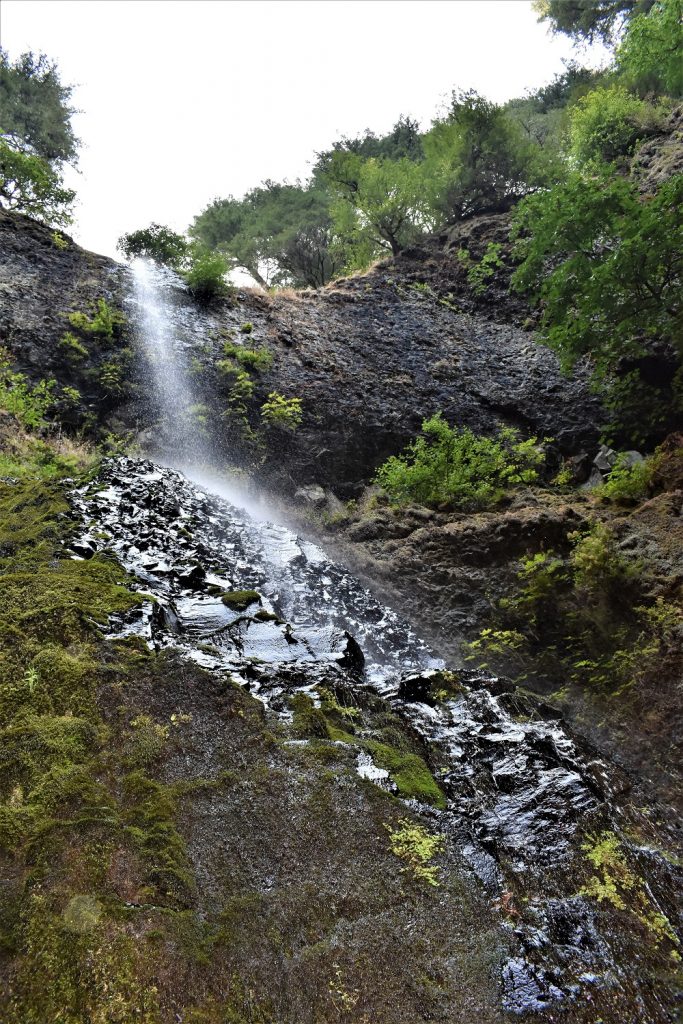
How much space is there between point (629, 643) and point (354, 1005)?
4.27 metres

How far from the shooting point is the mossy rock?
5.13m

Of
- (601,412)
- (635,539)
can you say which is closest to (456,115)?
(601,412)

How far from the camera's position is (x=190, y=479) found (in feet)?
33.1

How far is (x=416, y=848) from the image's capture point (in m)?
3.17

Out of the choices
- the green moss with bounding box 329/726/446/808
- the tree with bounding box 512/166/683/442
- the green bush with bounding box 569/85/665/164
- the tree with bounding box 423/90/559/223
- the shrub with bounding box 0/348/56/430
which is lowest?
the shrub with bounding box 0/348/56/430

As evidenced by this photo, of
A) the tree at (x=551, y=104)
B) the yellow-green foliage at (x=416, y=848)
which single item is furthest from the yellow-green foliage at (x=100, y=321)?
the tree at (x=551, y=104)

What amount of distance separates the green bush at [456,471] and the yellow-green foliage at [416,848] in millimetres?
6239

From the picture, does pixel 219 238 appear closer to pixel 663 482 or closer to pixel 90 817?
pixel 663 482

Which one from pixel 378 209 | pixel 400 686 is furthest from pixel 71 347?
pixel 378 209

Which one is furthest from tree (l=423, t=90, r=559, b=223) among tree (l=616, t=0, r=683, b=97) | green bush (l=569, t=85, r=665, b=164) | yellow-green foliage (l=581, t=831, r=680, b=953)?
yellow-green foliage (l=581, t=831, r=680, b=953)

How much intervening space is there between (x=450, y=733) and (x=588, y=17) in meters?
29.9

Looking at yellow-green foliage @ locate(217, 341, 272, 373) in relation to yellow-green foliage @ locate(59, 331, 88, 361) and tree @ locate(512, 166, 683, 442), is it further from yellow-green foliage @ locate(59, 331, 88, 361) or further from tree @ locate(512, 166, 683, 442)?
tree @ locate(512, 166, 683, 442)

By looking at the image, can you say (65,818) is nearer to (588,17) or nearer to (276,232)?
(276,232)

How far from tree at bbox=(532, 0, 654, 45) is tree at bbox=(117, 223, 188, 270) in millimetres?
20286
